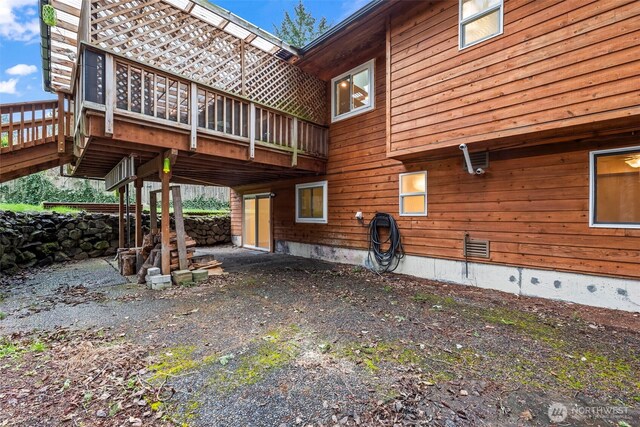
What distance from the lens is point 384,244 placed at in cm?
653

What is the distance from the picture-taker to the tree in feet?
55.0

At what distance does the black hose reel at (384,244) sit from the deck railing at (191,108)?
8.45 ft

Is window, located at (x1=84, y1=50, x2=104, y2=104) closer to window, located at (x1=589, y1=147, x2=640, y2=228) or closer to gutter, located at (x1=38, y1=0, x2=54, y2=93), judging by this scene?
gutter, located at (x1=38, y1=0, x2=54, y2=93)

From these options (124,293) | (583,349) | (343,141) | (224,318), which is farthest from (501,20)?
(124,293)

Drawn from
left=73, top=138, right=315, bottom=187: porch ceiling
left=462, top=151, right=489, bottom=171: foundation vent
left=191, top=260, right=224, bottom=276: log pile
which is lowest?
left=191, top=260, right=224, bottom=276: log pile

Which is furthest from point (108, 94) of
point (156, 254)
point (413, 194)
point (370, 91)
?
point (413, 194)

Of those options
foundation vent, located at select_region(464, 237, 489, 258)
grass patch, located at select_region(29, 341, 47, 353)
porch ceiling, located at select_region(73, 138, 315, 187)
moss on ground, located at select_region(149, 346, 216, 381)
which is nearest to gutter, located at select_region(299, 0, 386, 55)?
porch ceiling, located at select_region(73, 138, 315, 187)

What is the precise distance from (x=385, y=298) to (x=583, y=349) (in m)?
2.35

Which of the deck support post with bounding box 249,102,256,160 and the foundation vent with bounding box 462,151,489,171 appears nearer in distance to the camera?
the foundation vent with bounding box 462,151,489,171

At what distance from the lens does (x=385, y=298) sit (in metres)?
4.53

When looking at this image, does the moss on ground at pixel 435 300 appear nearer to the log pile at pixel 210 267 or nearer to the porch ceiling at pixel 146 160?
the log pile at pixel 210 267

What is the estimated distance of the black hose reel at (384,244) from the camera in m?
6.21

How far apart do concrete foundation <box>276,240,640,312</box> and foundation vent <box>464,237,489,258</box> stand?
0.54 feet

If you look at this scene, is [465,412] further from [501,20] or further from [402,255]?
→ [501,20]
